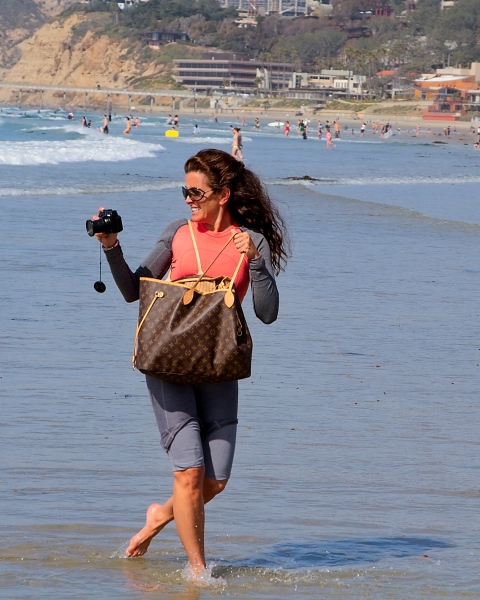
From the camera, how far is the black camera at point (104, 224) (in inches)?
138

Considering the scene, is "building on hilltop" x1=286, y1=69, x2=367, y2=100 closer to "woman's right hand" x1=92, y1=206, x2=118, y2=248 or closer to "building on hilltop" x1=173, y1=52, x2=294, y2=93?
"building on hilltop" x1=173, y1=52, x2=294, y2=93

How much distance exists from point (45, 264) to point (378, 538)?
7.58 m

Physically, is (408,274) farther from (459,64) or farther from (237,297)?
(459,64)

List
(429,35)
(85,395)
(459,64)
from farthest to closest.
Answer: (429,35), (459,64), (85,395)

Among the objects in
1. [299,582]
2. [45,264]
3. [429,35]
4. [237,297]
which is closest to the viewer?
[237,297]

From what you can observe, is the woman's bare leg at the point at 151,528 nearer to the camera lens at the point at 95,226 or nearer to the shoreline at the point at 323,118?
the camera lens at the point at 95,226

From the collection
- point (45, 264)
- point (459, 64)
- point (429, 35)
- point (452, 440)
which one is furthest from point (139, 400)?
point (429, 35)

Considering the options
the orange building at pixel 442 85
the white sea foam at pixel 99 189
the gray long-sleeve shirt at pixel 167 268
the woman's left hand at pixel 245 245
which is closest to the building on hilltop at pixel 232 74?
the orange building at pixel 442 85

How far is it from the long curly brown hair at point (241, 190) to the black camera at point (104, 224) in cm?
31

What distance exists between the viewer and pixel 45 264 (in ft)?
37.3

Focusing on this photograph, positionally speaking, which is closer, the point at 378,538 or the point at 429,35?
the point at 378,538

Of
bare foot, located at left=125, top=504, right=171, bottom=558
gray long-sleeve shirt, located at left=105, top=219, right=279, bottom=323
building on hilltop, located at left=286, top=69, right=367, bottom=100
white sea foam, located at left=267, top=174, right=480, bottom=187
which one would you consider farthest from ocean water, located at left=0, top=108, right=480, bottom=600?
building on hilltop, located at left=286, top=69, right=367, bottom=100

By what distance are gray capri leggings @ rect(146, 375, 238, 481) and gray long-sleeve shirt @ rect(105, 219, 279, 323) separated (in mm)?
267

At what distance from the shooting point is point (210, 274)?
3.63 meters
